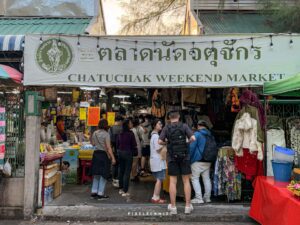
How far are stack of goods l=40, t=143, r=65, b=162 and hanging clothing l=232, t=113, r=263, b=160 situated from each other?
4.00 metres

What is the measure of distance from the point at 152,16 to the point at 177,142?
8431mm

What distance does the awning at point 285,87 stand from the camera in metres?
6.18

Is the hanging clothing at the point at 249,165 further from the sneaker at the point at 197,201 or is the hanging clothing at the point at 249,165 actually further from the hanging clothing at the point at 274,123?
the sneaker at the point at 197,201

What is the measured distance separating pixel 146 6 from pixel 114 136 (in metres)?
6.29

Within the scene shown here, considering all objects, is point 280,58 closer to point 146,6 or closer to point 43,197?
point 43,197

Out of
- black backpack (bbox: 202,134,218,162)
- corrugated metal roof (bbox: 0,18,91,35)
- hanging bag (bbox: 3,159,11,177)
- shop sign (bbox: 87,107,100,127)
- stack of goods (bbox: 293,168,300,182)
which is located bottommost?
hanging bag (bbox: 3,159,11,177)

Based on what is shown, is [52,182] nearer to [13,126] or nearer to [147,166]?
[13,126]

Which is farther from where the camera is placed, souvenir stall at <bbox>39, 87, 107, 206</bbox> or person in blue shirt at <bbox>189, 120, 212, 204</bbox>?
souvenir stall at <bbox>39, 87, 107, 206</bbox>

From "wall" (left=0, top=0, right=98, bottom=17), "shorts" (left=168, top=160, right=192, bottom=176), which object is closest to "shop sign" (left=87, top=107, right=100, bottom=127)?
"wall" (left=0, top=0, right=98, bottom=17)

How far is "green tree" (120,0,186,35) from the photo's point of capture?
14164 millimetres

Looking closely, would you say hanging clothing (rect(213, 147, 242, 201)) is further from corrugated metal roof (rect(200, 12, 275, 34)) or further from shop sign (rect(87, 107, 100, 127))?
corrugated metal roof (rect(200, 12, 275, 34))

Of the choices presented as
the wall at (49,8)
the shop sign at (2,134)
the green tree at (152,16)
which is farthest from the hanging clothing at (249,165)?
the green tree at (152,16)

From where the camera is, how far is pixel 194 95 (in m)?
8.97

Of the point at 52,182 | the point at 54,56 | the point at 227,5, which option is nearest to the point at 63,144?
the point at 52,182
